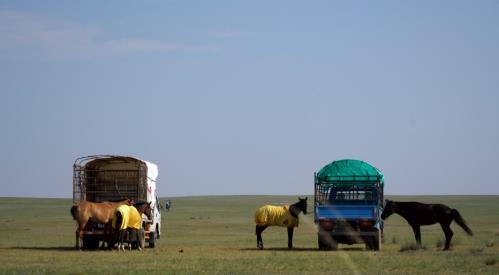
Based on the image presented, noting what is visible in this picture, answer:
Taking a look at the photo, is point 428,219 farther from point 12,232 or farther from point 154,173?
point 12,232

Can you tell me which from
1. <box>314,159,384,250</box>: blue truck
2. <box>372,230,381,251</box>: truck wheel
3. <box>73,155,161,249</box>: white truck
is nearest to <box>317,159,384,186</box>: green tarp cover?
<box>314,159,384,250</box>: blue truck

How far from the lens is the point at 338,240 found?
30375 millimetres

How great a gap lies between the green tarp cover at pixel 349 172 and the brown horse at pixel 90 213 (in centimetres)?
749

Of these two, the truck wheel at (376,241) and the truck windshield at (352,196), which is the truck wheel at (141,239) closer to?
the truck windshield at (352,196)

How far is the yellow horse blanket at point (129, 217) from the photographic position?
29438 mm

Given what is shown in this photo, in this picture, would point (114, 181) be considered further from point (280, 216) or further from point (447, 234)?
point (447, 234)

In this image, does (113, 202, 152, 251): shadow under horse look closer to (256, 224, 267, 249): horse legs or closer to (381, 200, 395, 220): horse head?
(256, 224, 267, 249): horse legs

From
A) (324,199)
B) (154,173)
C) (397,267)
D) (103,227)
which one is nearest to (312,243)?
(324,199)

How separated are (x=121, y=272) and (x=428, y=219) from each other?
45.2 ft

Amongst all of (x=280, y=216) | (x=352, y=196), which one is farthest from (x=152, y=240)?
(x=352, y=196)

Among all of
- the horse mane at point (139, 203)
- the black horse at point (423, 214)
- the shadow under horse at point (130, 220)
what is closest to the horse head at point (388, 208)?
the black horse at point (423, 214)

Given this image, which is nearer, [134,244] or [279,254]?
[279,254]

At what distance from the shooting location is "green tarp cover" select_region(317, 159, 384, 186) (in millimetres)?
32250

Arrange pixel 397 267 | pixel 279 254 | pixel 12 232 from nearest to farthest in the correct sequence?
1. pixel 397 267
2. pixel 279 254
3. pixel 12 232
